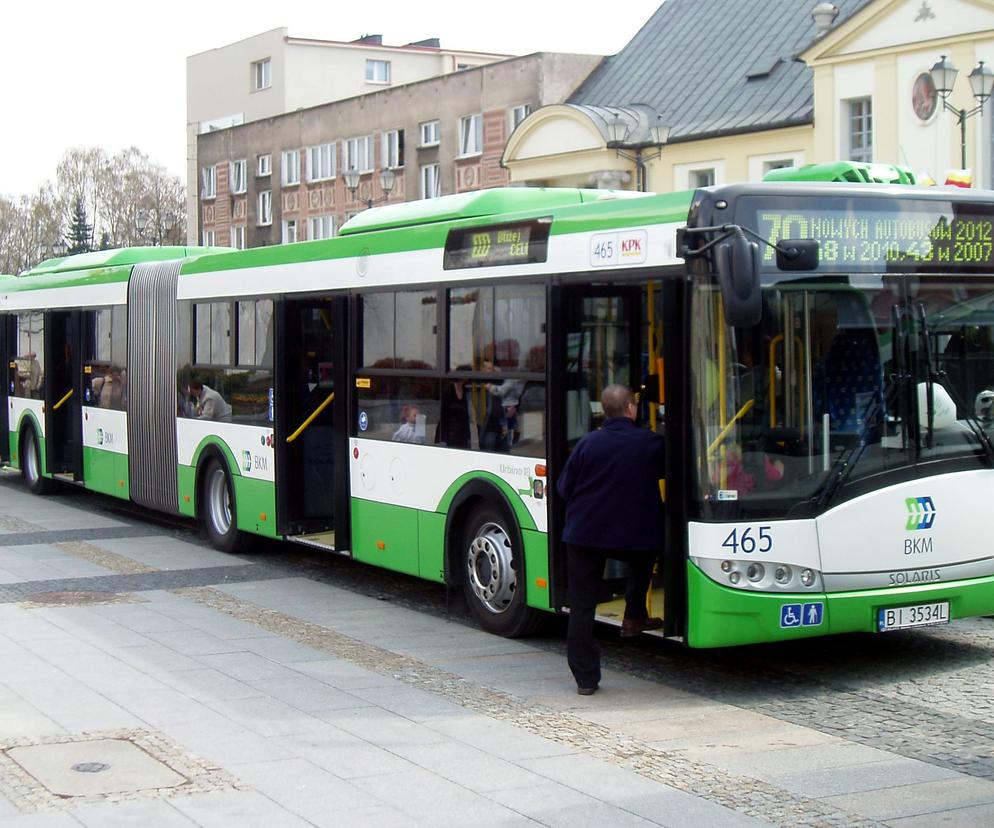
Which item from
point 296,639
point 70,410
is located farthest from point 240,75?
point 296,639

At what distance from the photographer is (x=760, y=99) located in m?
41.3

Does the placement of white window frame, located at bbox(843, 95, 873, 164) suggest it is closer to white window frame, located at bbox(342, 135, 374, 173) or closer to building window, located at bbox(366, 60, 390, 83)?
white window frame, located at bbox(342, 135, 374, 173)

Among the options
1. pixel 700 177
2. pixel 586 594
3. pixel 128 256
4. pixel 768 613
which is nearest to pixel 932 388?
pixel 768 613

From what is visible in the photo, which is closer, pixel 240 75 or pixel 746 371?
pixel 746 371

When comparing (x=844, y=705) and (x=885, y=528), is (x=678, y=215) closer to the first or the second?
(x=885, y=528)

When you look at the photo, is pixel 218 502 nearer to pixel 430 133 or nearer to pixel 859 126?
pixel 859 126

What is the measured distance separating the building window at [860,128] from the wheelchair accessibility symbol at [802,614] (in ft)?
96.9

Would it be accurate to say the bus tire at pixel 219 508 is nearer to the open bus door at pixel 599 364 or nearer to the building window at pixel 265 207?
the open bus door at pixel 599 364

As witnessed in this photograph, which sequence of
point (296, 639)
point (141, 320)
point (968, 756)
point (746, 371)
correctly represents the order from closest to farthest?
1. point (968, 756)
2. point (746, 371)
3. point (296, 639)
4. point (141, 320)

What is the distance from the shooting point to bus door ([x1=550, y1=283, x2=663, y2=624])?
9.81 m

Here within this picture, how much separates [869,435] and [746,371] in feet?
2.81

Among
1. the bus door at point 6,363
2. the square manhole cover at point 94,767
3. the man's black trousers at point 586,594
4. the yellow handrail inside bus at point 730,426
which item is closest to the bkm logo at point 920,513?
the yellow handrail inside bus at point 730,426

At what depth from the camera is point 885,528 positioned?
903cm

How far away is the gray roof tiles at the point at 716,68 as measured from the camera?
41.0 meters
